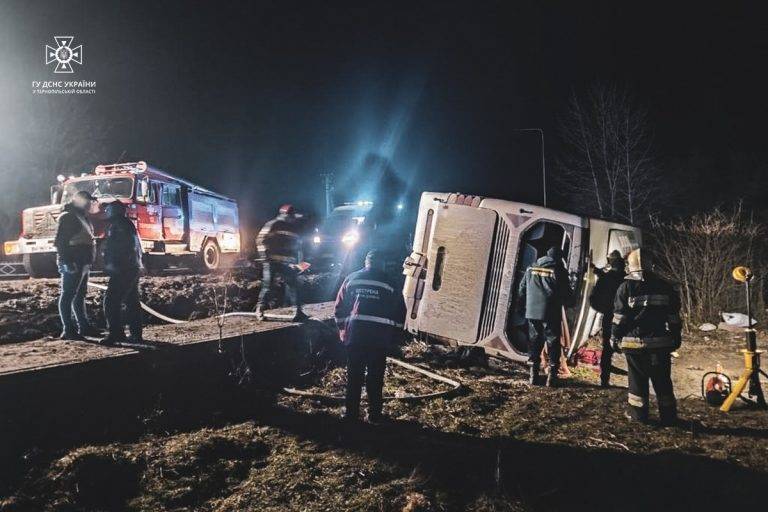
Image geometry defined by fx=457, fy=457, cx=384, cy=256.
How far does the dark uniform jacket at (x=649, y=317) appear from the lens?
4.27 m

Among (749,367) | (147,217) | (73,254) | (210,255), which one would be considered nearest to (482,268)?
(749,367)

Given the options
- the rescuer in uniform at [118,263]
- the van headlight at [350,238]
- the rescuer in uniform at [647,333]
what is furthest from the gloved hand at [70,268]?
the van headlight at [350,238]

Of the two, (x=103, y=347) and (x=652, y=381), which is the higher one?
(x=103, y=347)

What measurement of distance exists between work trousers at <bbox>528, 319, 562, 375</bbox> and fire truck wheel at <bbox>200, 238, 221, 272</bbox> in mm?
10340

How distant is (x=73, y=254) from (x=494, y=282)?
520 cm

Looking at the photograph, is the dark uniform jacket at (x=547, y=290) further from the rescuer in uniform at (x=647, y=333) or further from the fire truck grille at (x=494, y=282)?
the rescuer in uniform at (x=647, y=333)

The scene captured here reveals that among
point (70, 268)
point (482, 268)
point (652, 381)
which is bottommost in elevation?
point (652, 381)

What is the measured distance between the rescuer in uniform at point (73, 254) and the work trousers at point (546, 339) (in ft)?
18.2

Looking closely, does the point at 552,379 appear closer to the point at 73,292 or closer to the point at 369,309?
the point at 369,309

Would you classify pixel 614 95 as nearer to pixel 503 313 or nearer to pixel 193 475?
pixel 503 313

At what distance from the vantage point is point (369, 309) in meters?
4.39

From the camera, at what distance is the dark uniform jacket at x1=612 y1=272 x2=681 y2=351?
427 cm

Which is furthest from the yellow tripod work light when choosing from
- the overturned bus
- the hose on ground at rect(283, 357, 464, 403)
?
the hose on ground at rect(283, 357, 464, 403)

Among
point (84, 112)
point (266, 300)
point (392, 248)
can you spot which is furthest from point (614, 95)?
point (84, 112)
